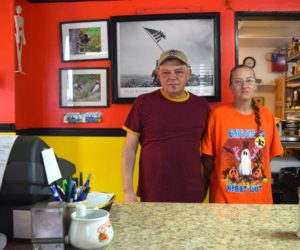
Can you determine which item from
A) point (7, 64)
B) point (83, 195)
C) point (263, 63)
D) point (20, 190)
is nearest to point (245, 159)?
point (83, 195)

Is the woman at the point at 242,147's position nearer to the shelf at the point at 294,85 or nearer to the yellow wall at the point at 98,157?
the yellow wall at the point at 98,157

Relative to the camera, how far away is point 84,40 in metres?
2.74

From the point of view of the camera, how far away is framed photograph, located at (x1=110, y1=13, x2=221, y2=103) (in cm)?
261

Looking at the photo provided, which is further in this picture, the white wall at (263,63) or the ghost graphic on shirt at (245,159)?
the white wall at (263,63)

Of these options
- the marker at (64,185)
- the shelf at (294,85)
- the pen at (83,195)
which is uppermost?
the shelf at (294,85)

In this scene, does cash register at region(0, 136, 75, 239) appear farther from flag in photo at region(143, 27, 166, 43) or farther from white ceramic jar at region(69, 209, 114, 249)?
flag in photo at region(143, 27, 166, 43)

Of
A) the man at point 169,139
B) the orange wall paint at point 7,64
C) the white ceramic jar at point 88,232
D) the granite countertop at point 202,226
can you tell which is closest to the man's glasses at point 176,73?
the man at point 169,139

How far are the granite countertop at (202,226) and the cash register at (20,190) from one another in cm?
6

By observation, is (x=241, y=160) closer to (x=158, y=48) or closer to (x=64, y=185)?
(x=64, y=185)

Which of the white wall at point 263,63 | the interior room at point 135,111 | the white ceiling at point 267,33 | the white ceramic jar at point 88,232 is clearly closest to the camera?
the white ceramic jar at point 88,232

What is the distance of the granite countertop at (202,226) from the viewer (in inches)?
35.0

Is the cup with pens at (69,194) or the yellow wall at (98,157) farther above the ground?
the cup with pens at (69,194)

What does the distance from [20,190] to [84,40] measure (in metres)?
2.04

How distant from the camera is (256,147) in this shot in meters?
1.80
